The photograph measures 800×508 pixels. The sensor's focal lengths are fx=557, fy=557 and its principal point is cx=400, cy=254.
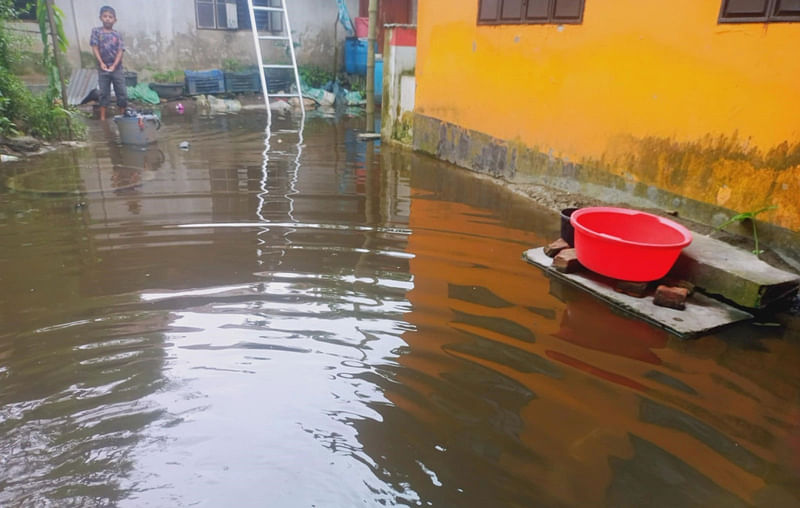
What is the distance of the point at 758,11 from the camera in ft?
11.7

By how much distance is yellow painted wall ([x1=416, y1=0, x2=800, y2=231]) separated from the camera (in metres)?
3.51

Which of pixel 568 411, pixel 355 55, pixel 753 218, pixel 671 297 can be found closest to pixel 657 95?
pixel 753 218

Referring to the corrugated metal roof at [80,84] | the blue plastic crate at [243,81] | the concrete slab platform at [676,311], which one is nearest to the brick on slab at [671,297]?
the concrete slab platform at [676,311]

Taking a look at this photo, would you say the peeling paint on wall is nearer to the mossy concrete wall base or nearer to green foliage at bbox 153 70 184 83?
the mossy concrete wall base

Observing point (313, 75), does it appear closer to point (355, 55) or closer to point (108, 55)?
point (355, 55)

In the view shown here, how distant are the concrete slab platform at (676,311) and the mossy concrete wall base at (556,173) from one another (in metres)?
0.68

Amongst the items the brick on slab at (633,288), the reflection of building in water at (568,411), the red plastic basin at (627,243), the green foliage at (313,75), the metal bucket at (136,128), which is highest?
the green foliage at (313,75)

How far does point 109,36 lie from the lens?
889 centimetres

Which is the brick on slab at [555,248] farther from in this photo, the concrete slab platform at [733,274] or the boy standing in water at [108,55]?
the boy standing in water at [108,55]

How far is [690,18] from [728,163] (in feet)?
3.62

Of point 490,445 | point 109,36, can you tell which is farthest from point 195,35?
point 490,445

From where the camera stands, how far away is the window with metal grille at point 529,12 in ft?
16.7

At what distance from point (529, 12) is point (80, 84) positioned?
910 cm

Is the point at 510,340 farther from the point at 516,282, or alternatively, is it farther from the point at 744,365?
the point at 744,365
